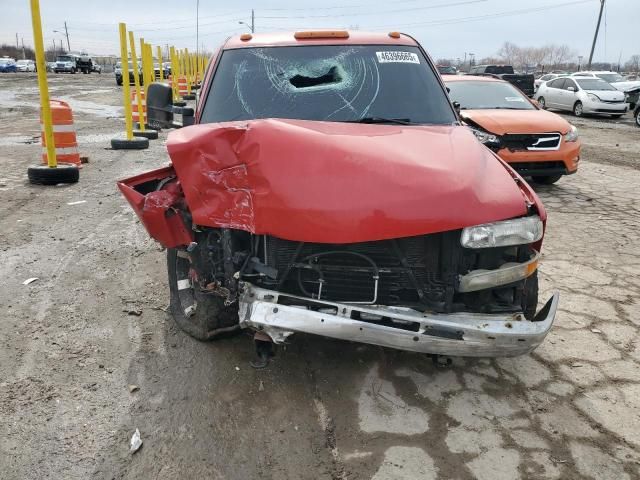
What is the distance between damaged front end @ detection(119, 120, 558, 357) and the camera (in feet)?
8.32

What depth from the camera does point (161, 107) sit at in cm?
389

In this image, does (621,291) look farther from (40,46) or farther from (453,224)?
(40,46)

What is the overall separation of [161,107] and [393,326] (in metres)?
2.47

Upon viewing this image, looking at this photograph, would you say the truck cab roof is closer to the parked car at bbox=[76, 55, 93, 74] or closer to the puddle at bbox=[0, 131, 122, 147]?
the puddle at bbox=[0, 131, 122, 147]

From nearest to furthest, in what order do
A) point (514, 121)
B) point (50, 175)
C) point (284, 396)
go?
point (284, 396) → point (50, 175) → point (514, 121)

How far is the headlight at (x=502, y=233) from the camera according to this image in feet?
8.57

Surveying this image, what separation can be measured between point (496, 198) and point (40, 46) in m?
7.07

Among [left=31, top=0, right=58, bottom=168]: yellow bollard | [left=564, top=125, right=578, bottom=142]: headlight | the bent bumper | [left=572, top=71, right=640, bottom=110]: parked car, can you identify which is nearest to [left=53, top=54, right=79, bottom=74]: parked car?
[left=572, top=71, right=640, bottom=110]: parked car

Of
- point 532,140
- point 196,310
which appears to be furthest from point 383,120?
point 532,140

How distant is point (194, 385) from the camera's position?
9.96ft

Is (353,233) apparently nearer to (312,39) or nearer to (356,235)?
(356,235)

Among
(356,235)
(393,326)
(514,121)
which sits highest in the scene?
(514,121)

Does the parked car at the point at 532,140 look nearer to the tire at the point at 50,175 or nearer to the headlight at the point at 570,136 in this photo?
the headlight at the point at 570,136

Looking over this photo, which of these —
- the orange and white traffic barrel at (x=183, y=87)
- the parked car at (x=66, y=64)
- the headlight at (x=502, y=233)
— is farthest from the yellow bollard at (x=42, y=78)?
the parked car at (x=66, y=64)
